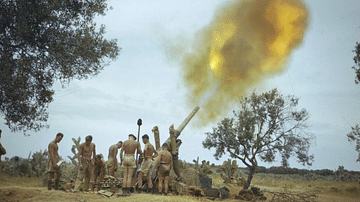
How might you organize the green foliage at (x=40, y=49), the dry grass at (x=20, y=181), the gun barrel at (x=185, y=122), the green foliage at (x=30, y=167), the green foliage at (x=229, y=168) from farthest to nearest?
the green foliage at (x=229, y=168), the green foliage at (x=30, y=167), the dry grass at (x=20, y=181), the gun barrel at (x=185, y=122), the green foliage at (x=40, y=49)

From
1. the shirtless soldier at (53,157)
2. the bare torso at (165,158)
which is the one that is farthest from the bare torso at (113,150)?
the bare torso at (165,158)

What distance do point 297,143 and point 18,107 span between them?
62.1ft

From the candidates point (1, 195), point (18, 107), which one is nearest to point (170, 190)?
point (1, 195)

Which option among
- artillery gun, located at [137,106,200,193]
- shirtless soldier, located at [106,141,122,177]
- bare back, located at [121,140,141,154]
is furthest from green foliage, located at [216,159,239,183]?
bare back, located at [121,140,141,154]

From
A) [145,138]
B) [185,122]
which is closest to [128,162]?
[145,138]

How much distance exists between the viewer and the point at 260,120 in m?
23.2

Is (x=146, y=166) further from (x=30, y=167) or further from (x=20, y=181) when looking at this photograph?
(x=30, y=167)

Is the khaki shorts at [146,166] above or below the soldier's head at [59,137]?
below

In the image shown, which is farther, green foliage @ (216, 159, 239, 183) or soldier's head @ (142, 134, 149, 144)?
green foliage @ (216, 159, 239, 183)

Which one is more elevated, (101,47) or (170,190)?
(101,47)

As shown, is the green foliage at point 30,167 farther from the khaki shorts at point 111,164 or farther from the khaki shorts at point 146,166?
the khaki shorts at point 146,166

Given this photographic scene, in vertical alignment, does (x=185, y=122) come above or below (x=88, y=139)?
above

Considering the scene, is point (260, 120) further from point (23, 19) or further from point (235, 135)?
point (23, 19)

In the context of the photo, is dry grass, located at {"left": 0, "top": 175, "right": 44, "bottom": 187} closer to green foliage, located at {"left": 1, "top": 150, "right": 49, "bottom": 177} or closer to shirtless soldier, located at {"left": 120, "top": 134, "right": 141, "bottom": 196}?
green foliage, located at {"left": 1, "top": 150, "right": 49, "bottom": 177}
